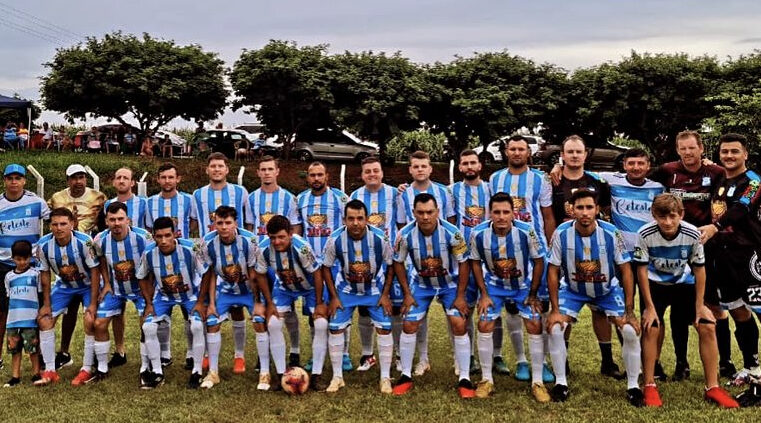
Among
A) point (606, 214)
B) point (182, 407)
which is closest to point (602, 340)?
point (606, 214)

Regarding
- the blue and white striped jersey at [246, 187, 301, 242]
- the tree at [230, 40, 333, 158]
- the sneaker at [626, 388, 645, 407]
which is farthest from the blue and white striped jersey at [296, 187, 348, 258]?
the tree at [230, 40, 333, 158]

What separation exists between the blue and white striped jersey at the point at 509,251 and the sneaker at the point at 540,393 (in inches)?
32.5

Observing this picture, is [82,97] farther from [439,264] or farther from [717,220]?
[717,220]

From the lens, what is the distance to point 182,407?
525 centimetres

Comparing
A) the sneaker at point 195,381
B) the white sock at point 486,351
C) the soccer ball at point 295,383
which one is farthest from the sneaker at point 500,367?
the sneaker at point 195,381

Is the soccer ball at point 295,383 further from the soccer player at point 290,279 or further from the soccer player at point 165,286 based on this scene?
the soccer player at point 165,286

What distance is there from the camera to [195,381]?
5.79 m

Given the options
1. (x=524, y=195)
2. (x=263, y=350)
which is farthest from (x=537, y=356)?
(x=263, y=350)

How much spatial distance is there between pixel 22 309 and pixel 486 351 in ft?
13.8

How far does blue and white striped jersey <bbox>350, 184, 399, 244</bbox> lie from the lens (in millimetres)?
6449

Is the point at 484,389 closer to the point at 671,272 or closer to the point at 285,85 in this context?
the point at 671,272

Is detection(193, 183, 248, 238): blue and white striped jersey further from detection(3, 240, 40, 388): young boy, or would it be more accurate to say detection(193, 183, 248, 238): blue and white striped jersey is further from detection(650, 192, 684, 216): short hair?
detection(650, 192, 684, 216): short hair

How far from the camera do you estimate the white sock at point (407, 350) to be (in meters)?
5.67

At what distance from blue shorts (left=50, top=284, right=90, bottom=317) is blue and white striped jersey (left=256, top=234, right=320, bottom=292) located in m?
1.78
